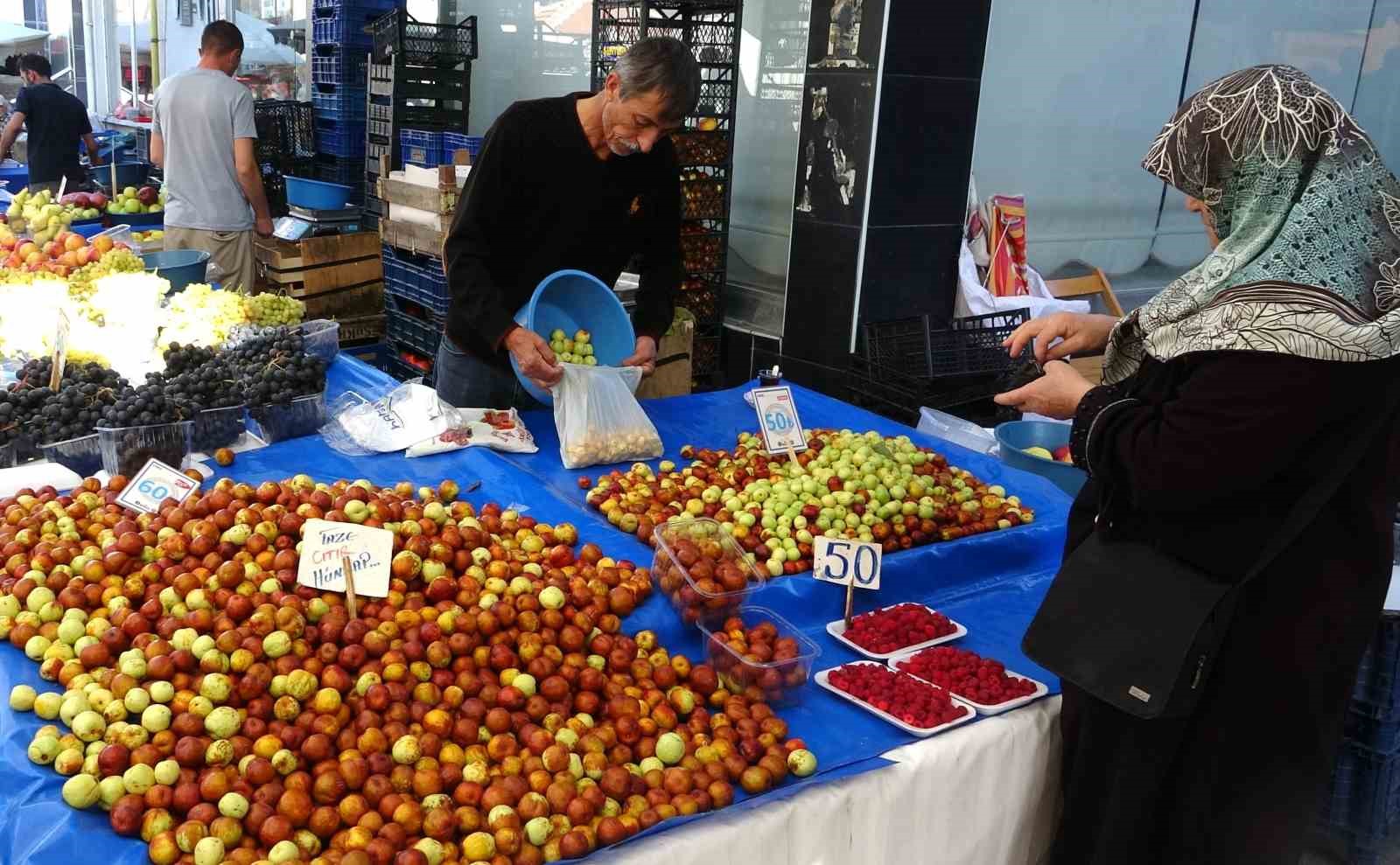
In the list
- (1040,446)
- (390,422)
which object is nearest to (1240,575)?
(1040,446)

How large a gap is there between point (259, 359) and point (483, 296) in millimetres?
694

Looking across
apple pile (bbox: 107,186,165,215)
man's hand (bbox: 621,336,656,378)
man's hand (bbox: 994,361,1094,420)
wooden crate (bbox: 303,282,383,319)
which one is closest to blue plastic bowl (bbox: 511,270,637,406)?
man's hand (bbox: 621,336,656,378)

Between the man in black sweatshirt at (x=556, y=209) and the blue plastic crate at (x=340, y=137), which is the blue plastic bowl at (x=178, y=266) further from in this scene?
the blue plastic crate at (x=340, y=137)

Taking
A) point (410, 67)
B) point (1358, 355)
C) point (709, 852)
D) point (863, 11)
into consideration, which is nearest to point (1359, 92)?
point (863, 11)

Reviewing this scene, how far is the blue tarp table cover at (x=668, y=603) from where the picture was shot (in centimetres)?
146

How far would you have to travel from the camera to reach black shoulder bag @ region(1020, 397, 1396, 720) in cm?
157

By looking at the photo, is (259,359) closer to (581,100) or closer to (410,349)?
(581,100)

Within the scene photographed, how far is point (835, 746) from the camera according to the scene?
5.90ft

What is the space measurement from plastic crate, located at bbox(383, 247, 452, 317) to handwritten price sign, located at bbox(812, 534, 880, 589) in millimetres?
3447

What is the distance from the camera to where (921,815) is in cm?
182

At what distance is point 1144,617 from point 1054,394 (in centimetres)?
42

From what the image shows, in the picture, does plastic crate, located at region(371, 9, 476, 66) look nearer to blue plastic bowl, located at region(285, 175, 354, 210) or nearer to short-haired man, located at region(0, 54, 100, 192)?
blue plastic bowl, located at region(285, 175, 354, 210)

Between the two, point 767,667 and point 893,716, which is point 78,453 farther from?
point 893,716

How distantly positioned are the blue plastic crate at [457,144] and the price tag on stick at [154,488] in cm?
420
